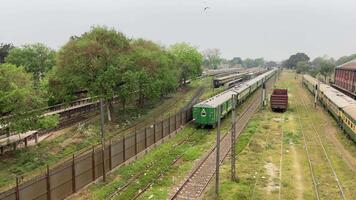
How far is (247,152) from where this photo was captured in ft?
105

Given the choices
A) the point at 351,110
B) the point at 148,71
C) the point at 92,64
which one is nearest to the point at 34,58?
the point at 148,71

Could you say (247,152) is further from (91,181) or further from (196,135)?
(91,181)

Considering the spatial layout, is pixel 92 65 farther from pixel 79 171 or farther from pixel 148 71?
pixel 79 171

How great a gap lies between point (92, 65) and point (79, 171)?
25934 millimetres

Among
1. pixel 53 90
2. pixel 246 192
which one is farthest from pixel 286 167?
pixel 53 90

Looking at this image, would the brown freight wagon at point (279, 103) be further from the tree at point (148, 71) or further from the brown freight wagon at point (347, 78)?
the brown freight wagon at point (347, 78)

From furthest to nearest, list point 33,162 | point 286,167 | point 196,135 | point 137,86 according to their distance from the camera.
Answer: point 137,86 < point 196,135 < point 33,162 < point 286,167

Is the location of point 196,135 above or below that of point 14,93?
below

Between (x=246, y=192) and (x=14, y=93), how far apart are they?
70.9 feet

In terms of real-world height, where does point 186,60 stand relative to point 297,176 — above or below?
above

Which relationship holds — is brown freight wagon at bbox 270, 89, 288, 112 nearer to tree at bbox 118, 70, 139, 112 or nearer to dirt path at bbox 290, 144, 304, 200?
tree at bbox 118, 70, 139, 112

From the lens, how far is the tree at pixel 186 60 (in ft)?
301

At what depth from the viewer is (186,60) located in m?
94.1

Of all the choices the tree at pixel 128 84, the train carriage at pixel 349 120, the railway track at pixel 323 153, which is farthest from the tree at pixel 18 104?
the train carriage at pixel 349 120
